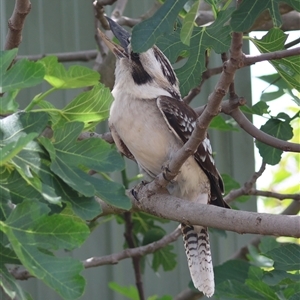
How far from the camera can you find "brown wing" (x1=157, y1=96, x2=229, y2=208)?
8.54 ft

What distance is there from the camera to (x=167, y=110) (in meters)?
2.62

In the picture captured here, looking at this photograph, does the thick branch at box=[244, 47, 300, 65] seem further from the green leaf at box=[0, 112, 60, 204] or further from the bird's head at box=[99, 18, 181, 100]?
the bird's head at box=[99, 18, 181, 100]

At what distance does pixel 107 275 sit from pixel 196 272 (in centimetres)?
125

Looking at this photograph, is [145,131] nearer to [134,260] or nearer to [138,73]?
[138,73]

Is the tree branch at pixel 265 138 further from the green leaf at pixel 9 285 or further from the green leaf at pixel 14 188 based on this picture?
the green leaf at pixel 9 285

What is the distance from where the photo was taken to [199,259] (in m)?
2.84

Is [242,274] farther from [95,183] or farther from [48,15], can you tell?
[48,15]

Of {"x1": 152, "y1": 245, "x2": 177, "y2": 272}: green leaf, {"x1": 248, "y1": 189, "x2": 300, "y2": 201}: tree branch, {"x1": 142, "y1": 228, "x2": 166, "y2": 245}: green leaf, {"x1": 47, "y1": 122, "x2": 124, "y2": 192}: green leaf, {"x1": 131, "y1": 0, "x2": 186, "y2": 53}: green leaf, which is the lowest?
{"x1": 152, "y1": 245, "x2": 177, "y2": 272}: green leaf

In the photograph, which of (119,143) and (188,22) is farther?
(119,143)

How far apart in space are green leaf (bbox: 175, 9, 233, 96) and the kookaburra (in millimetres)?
253

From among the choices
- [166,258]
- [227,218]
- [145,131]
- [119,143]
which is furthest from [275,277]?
[166,258]

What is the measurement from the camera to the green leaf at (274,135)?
8.82 feet

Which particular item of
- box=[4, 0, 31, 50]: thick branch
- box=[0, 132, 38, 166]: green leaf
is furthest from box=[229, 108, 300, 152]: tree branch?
box=[0, 132, 38, 166]: green leaf

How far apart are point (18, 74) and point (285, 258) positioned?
105cm
